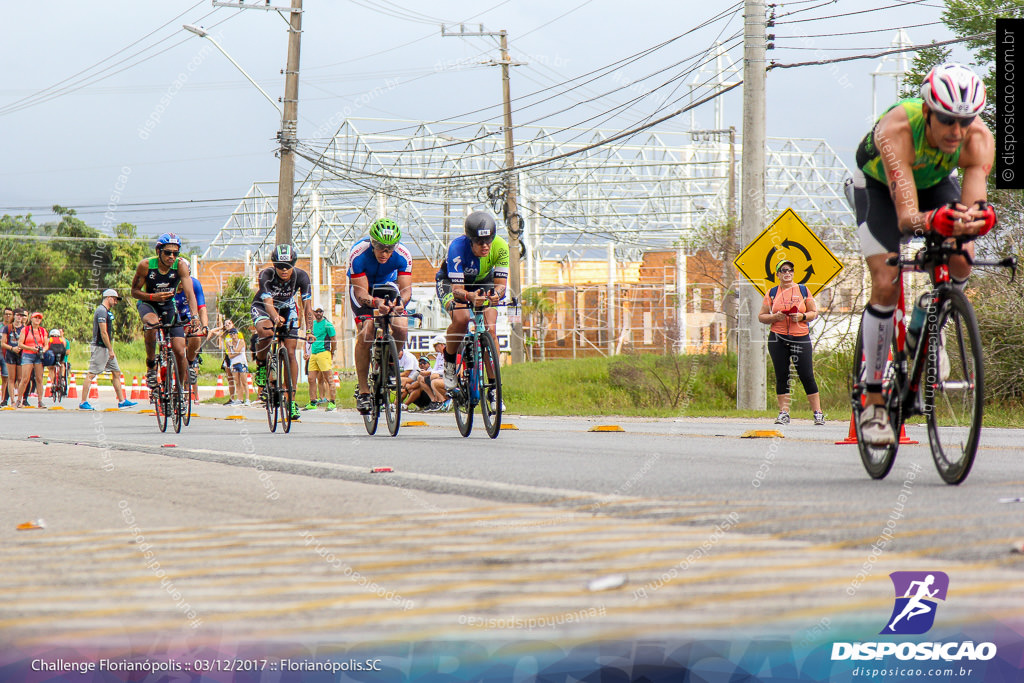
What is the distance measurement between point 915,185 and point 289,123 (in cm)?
2438

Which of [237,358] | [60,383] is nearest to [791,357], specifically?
[237,358]

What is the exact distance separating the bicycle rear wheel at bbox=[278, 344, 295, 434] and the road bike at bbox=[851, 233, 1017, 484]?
26.6 ft

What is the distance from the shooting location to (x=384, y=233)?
1053 centimetres

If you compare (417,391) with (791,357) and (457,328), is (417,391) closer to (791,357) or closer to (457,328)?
(791,357)

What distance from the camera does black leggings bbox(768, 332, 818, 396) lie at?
13.7 meters

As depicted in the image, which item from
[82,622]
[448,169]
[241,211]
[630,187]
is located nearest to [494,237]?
[82,622]

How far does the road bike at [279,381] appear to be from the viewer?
40.4 feet

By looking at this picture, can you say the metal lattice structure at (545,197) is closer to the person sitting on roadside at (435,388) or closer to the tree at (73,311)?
the tree at (73,311)

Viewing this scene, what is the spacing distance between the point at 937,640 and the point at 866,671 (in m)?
0.22

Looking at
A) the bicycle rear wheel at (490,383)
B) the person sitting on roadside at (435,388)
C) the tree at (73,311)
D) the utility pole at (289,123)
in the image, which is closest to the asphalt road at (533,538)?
the bicycle rear wheel at (490,383)

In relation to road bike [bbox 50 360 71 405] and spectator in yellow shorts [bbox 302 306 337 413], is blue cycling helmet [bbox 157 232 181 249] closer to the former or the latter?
spectator in yellow shorts [bbox 302 306 337 413]

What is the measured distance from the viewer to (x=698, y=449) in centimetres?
853

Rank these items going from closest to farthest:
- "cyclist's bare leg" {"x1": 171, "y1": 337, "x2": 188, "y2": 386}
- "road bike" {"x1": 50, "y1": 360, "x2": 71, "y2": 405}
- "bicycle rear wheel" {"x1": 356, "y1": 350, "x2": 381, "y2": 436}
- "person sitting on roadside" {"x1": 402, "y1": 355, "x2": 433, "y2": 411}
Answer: "bicycle rear wheel" {"x1": 356, "y1": 350, "x2": 381, "y2": 436}, "cyclist's bare leg" {"x1": 171, "y1": 337, "x2": 188, "y2": 386}, "person sitting on roadside" {"x1": 402, "y1": 355, "x2": 433, "y2": 411}, "road bike" {"x1": 50, "y1": 360, "x2": 71, "y2": 405}

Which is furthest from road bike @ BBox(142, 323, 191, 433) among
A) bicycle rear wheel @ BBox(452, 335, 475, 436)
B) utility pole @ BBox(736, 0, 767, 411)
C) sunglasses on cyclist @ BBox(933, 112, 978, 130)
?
utility pole @ BBox(736, 0, 767, 411)
